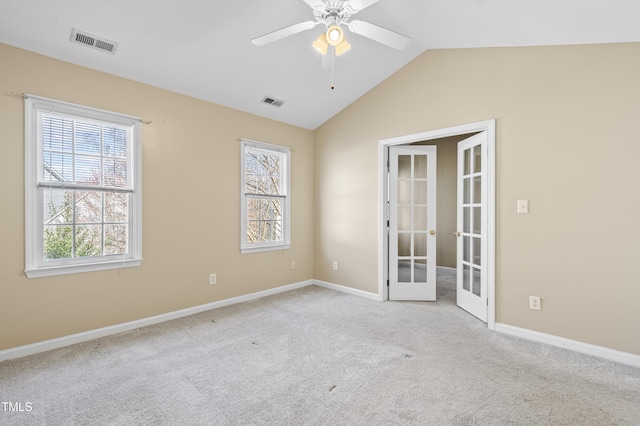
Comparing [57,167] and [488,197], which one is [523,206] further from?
[57,167]

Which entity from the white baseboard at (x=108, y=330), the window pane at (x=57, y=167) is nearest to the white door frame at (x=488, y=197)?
the white baseboard at (x=108, y=330)

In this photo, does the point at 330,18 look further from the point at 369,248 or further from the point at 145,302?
the point at 145,302

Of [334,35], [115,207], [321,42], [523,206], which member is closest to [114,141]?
[115,207]

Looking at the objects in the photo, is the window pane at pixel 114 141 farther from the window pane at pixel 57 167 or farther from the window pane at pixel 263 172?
the window pane at pixel 263 172

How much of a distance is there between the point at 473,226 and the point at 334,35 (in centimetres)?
265

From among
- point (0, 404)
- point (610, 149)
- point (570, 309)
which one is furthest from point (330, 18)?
point (0, 404)

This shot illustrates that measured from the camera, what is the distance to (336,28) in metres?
2.12

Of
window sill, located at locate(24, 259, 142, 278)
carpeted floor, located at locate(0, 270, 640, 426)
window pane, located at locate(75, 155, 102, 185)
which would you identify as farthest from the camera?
window pane, located at locate(75, 155, 102, 185)

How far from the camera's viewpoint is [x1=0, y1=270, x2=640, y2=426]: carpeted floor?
73.9 inches

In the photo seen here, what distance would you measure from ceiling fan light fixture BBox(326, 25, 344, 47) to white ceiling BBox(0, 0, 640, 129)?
688mm

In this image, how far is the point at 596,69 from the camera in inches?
105

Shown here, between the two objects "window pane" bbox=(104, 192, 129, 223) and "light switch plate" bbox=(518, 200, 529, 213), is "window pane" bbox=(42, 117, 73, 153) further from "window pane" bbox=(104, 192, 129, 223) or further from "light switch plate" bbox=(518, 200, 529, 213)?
"light switch plate" bbox=(518, 200, 529, 213)

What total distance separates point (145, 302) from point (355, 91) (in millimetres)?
3688

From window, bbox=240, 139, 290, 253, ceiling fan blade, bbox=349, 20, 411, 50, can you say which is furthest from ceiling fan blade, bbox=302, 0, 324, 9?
window, bbox=240, 139, 290, 253
